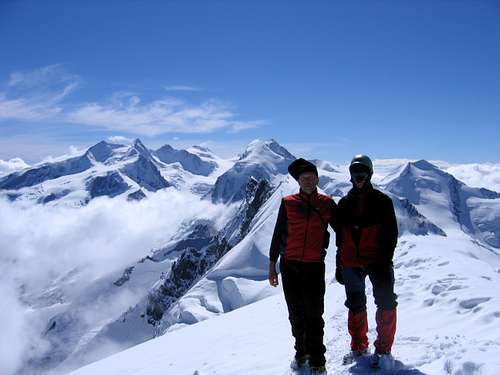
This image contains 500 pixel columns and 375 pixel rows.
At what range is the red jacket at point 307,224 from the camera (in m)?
6.89

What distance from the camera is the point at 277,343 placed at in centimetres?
1035

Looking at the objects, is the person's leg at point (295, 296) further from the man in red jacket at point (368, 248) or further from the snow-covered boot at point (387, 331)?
the snow-covered boot at point (387, 331)

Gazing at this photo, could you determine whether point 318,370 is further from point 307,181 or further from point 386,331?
point 307,181

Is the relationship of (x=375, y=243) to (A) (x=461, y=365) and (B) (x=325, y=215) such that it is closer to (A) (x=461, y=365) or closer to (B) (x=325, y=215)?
(B) (x=325, y=215)

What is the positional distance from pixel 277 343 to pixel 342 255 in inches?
161

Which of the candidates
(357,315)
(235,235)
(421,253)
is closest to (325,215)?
(357,315)

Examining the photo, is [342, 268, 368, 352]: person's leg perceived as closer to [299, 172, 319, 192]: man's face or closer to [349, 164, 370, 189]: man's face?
[349, 164, 370, 189]: man's face

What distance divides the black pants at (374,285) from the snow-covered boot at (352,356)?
2.21ft

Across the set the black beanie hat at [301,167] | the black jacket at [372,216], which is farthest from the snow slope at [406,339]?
the black beanie hat at [301,167]

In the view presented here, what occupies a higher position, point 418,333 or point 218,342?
point 418,333

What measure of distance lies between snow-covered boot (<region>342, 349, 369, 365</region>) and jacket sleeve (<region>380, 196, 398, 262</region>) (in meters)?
1.58

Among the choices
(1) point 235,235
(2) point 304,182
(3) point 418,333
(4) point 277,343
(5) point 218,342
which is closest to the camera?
(2) point 304,182

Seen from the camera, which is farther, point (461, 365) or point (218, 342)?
point (218, 342)

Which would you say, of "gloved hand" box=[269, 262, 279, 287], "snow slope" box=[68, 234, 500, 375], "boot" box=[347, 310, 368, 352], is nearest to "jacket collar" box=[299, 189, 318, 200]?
"gloved hand" box=[269, 262, 279, 287]
